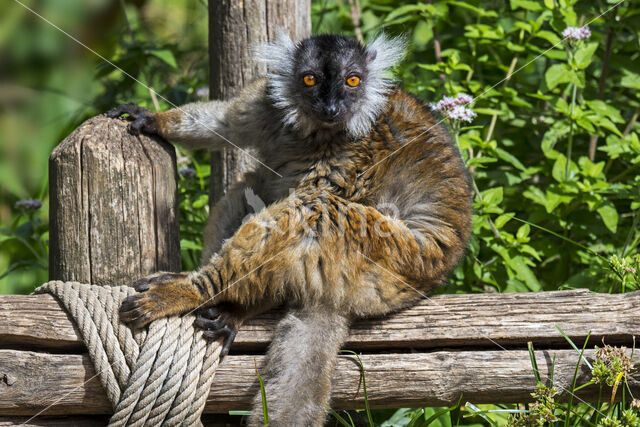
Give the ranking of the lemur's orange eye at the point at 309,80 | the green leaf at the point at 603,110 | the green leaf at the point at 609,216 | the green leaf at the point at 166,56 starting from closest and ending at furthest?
1. the lemur's orange eye at the point at 309,80
2. the green leaf at the point at 609,216
3. the green leaf at the point at 603,110
4. the green leaf at the point at 166,56

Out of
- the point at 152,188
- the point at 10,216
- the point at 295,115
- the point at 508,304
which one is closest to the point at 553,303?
the point at 508,304

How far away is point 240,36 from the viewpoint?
472cm

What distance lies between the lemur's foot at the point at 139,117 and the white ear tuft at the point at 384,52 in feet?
4.82

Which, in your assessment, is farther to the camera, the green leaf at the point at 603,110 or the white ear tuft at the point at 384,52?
the green leaf at the point at 603,110

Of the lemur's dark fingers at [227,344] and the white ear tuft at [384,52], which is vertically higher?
the white ear tuft at [384,52]

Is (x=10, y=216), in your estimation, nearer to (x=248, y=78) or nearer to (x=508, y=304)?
(x=248, y=78)

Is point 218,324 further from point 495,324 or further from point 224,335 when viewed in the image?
point 495,324

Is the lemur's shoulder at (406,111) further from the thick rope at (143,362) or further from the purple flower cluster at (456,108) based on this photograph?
the thick rope at (143,362)

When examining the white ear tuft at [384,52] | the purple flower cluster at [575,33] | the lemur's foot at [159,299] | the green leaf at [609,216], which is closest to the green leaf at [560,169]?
the green leaf at [609,216]

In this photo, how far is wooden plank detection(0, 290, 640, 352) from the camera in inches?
122

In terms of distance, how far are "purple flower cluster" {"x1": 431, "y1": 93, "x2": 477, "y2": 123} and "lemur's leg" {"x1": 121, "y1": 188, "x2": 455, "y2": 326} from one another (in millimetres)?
1320

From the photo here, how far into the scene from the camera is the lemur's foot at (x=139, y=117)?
12.3 ft

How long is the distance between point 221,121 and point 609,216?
113 inches

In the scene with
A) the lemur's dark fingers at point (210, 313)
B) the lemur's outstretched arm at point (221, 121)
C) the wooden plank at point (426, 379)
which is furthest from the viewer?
the lemur's outstretched arm at point (221, 121)
